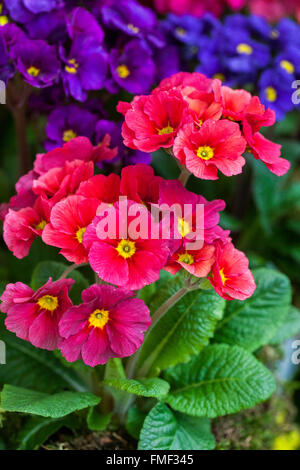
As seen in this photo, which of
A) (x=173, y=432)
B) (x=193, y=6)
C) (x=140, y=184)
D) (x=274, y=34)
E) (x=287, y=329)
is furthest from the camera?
(x=193, y=6)

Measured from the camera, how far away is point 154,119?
2.59ft

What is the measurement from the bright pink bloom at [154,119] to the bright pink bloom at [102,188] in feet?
0.20

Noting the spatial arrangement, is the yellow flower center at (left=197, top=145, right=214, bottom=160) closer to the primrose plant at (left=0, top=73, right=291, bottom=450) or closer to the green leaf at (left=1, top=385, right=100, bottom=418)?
the primrose plant at (left=0, top=73, right=291, bottom=450)

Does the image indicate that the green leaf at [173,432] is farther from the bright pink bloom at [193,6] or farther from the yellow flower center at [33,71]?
the bright pink bloom at [193,6]

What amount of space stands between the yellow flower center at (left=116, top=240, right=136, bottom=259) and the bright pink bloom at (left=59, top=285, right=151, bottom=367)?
0.17ft

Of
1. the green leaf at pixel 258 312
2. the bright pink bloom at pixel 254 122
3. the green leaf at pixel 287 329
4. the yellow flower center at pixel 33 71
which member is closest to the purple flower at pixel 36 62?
the yellow flower center at pixel 33 71

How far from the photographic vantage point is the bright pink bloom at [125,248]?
0.69 metres

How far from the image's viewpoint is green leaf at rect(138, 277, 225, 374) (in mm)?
949

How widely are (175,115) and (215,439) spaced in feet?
2.05

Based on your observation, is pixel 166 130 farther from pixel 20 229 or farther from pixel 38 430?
pixel 38 430

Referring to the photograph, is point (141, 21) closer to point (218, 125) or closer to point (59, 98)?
point (59, 98)

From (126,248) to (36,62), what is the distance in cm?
45

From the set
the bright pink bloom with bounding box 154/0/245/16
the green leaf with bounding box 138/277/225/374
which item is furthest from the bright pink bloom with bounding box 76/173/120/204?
the bright pink bloom with bounding box 154/0/245/16

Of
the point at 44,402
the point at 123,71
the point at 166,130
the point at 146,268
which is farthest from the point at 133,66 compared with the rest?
the point at 44,402
